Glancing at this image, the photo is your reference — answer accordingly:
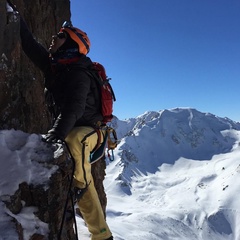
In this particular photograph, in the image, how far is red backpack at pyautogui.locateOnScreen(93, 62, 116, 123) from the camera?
734 centimetres

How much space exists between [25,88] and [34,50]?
1.93 m

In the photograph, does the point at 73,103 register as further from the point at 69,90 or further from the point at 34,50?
the point at 34,50

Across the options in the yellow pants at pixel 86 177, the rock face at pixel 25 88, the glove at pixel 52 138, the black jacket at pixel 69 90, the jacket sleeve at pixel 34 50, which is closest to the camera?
the rock face at pixel 25 88

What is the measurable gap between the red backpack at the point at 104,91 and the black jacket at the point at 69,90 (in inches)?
4.6

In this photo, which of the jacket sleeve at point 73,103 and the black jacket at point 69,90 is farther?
the black jacket at point 69,90

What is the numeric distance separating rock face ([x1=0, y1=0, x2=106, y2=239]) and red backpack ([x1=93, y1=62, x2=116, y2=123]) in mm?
1977

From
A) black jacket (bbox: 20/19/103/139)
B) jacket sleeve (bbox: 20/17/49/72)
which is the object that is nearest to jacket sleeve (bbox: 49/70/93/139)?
black jacket (bbox: 20/19/103/139)

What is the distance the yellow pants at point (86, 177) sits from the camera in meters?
6.84

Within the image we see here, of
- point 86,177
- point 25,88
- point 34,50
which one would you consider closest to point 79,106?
point 86,177

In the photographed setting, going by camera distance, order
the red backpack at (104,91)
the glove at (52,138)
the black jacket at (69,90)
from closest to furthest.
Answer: the glove at (52,138), the black jacket at (69,90), the red backpack at (104,91)

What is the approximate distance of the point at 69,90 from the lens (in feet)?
22.0

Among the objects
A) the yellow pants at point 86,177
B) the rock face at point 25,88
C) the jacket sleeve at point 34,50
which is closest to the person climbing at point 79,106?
the yellow pants at point 86,177

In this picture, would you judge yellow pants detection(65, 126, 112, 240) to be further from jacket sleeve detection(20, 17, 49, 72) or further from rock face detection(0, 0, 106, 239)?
jacket sleeve detection(20, 17, 49, 72)

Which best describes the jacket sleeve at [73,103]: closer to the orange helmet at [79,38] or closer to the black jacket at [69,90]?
the black jacket at [69,90]
